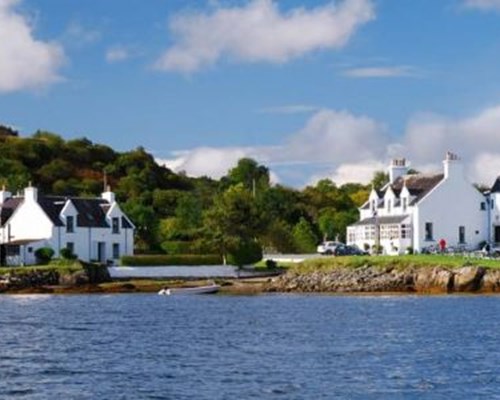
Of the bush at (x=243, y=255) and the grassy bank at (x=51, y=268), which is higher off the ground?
the bush at (x=243, y=255)

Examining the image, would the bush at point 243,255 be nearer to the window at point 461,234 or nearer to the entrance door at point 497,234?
the window at point 461,234

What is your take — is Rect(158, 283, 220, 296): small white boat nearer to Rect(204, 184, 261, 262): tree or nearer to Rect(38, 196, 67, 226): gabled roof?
Rect(204, 184, 261, 262): tree

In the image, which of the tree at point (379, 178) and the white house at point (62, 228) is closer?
the white house at point (62, 228)

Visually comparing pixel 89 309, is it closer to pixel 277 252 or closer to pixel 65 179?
pixel 277 252

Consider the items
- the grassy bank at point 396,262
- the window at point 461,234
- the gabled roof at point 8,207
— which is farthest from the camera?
the window at point 461,234

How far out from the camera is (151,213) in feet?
404

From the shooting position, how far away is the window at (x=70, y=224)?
102m

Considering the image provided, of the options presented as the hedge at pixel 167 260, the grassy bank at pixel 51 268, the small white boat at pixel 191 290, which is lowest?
the small white boat at pixel 191 290

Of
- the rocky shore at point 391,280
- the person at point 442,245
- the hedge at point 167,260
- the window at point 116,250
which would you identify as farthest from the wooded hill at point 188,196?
the person at point 442,245

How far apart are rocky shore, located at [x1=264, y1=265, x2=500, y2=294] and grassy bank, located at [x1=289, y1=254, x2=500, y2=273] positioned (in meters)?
0.40

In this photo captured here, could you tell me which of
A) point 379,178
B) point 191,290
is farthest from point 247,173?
point 191,290

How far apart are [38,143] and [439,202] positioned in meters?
95.5

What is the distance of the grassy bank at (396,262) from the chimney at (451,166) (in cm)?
1494

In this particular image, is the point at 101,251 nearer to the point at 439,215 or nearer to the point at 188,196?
the point at 439,215
